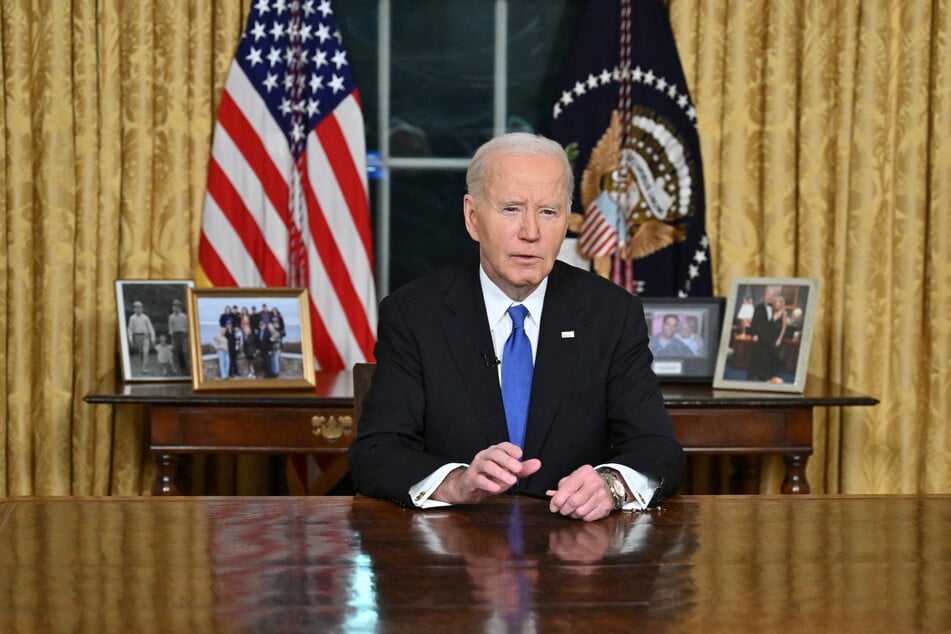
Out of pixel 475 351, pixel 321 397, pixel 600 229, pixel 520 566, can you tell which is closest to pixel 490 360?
pixel 475 351

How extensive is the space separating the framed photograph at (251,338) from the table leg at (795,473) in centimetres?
155

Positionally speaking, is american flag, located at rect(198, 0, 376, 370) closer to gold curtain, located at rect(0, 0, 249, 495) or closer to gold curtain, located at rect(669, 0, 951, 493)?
gold curtain, located at rect(0, 0, 249, 495)

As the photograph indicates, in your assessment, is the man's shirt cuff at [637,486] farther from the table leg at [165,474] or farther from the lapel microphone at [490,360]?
the table leg at [165,474]

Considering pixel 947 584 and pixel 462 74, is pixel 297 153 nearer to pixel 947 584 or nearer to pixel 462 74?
pixel 462 74

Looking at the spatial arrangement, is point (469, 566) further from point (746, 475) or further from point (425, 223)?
point (425, 223)

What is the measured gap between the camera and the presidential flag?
4289 mm

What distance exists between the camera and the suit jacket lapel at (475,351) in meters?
2.54

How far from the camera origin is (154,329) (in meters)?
4.02

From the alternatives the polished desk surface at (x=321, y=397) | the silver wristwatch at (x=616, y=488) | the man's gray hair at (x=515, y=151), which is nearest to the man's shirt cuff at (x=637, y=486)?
the silver wristwatch at (x=616, y=488)

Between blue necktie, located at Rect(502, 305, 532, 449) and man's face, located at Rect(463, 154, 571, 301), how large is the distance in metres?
0.13

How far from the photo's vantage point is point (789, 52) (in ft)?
14.0

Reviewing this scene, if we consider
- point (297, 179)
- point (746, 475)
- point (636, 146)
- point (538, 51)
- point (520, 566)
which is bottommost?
point (746, 475)

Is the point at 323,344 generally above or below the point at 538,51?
below

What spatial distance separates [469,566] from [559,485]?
0.40m
